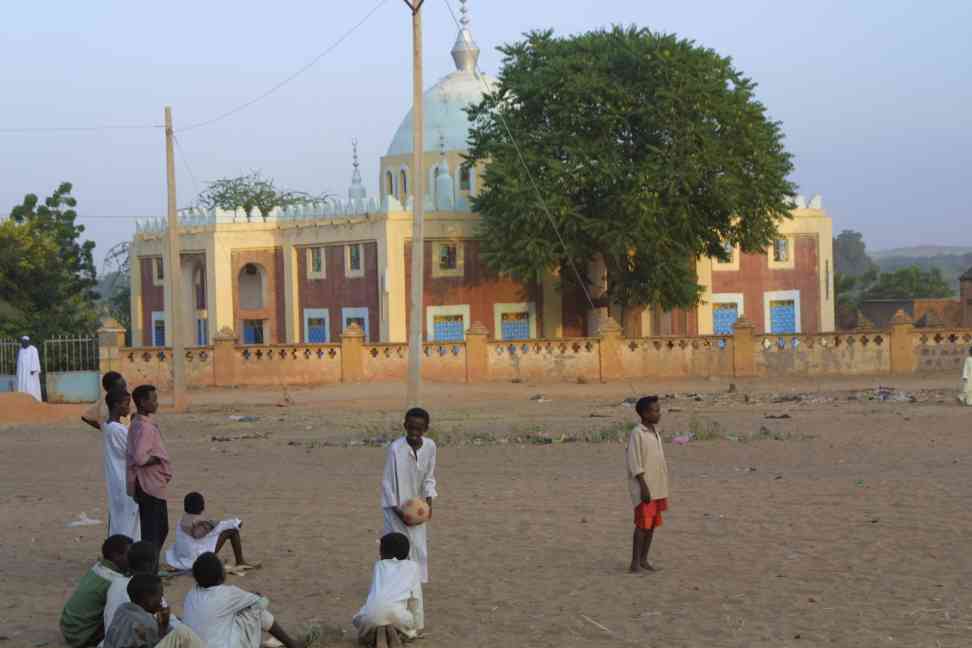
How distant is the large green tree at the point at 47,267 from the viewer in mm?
47875

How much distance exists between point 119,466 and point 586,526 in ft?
14.8

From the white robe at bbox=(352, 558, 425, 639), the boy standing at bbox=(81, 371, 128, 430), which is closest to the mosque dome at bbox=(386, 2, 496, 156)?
the boy standing at bbox=(81, 371, 128, 430)

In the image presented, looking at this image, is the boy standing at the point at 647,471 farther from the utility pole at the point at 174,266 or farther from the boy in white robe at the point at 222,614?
the utility pole at the point at 174,266

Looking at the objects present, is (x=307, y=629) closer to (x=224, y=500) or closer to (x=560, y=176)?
(x=224, y=500)

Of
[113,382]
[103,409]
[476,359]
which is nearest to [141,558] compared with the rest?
[113,382]

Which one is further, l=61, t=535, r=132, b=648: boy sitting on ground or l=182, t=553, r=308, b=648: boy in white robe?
l=61, t=535, r=132, b=648: boy sitting on ground

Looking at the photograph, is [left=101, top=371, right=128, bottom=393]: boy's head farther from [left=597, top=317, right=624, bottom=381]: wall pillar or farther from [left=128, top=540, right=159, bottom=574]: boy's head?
[left=597, top=317, right=624, bottom=381]: wall pillar

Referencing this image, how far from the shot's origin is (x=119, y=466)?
11.5 meters

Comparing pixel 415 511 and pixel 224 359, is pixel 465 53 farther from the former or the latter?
pixel 415 511

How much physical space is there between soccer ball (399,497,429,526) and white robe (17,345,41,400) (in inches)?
879

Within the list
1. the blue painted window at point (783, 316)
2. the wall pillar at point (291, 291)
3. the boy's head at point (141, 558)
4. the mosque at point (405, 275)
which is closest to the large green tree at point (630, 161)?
the mosque at point (405, 275)

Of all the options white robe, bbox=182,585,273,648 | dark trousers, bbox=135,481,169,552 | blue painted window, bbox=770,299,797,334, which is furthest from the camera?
blue painted window, bbox=770,299,797,334

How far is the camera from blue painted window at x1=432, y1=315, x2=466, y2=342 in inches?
1715

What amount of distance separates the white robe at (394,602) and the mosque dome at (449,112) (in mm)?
38235
